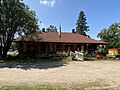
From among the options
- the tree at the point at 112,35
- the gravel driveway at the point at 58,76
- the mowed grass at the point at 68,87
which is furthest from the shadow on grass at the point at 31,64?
the tree at the point at 112,35

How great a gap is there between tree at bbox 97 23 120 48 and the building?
17.7 meters

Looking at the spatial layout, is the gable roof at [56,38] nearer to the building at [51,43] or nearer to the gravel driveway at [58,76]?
the building at [51,43]

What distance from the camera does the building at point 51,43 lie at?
43.9m

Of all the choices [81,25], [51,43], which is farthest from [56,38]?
[81,25]

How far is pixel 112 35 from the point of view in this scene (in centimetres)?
6894

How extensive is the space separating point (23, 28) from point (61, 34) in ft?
44.6

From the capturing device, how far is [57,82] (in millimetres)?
16172

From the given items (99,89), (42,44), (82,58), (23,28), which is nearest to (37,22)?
(23,28)

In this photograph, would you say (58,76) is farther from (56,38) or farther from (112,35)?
(112,35)

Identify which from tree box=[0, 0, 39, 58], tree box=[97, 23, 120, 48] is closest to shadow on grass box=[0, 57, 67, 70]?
tree box=[0, 0, 39, 58]

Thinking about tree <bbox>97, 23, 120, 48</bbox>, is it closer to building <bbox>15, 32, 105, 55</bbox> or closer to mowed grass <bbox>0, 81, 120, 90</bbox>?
building <bbox>15, 32, 105, 55</bbox>

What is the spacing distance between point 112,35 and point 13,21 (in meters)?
38.5

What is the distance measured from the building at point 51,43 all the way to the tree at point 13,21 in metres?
4.21

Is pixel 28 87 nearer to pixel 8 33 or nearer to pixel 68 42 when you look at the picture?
pixel 8 33
